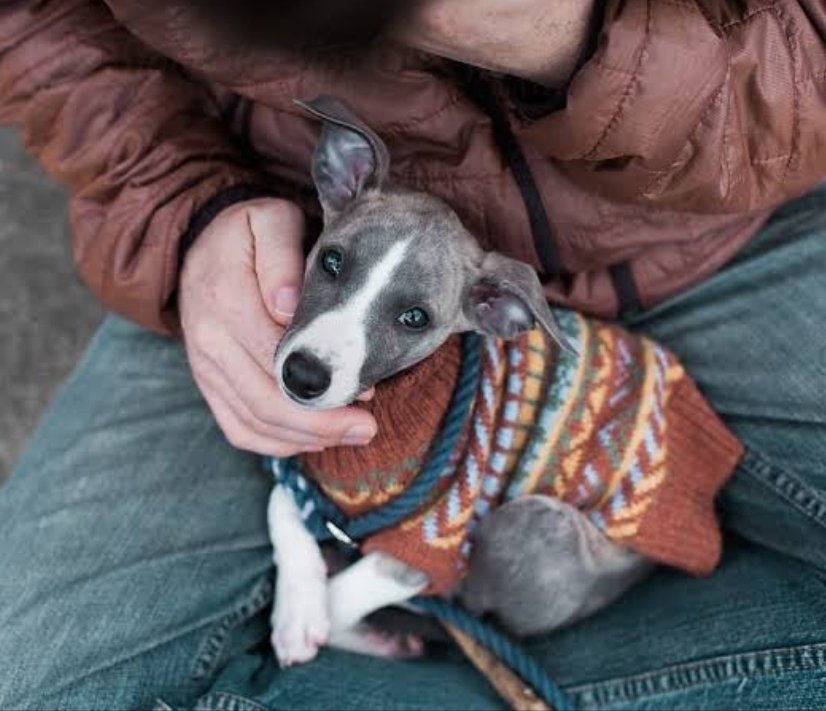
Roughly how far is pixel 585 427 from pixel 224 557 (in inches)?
31.0

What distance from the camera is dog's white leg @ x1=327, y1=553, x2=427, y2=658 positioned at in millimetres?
2080

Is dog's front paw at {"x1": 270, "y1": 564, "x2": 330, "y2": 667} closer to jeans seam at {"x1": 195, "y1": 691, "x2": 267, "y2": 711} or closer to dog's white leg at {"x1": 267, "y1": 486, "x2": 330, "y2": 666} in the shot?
dog's white leg at {"x1": 267, "y1": 486, "x2": 330, "y2": 666}

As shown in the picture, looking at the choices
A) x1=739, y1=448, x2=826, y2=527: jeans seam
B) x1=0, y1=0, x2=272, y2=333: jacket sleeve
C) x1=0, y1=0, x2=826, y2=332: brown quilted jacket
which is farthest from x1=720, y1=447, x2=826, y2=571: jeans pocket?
x1=0, y1=0, x2=272, y2=333: jacket sleeve

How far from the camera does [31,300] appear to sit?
320 centimetres

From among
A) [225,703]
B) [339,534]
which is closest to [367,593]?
[339,534]

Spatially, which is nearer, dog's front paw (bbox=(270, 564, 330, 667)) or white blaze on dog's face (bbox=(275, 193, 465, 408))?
white blaze on dog's face (bbox=(275, 193, 465, 408))

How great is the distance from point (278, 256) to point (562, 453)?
674 millimetres

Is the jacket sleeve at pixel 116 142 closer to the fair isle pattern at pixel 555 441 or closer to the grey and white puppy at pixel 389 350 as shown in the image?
the grey and white puppy at pixel 389 350

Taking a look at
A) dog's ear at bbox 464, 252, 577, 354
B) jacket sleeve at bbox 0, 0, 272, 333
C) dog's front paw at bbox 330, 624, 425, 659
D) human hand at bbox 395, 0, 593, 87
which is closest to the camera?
human hand at bbox 395, 0, 593, 87

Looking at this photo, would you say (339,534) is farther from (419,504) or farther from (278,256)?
(278,256)

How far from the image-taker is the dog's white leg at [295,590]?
2.06 metres

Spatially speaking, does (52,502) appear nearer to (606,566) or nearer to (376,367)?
(376,367)

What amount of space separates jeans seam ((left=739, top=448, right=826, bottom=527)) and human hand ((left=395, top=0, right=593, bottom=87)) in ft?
3.08

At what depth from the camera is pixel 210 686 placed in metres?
2.01
